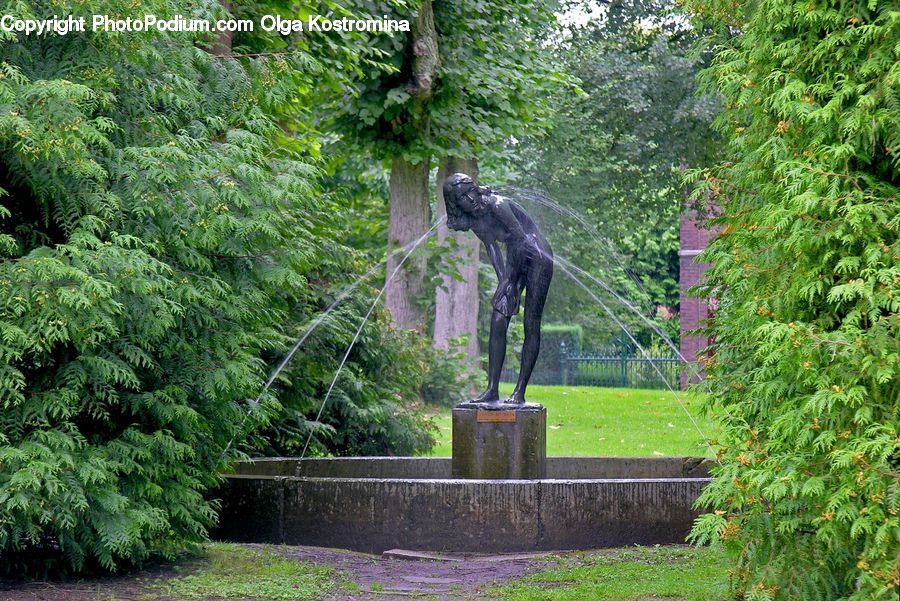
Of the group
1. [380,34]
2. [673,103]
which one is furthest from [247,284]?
[673,103]

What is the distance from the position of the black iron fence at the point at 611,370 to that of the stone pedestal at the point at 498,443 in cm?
2617

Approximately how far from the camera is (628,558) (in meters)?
7.85

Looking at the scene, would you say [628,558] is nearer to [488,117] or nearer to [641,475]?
[641,475]

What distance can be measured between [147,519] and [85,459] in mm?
484

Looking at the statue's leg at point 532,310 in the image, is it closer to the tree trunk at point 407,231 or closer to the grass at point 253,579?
the grass at point 253,579

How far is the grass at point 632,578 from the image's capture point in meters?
6.52

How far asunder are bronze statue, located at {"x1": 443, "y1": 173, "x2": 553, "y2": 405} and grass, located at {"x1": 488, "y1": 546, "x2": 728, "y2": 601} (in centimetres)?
202

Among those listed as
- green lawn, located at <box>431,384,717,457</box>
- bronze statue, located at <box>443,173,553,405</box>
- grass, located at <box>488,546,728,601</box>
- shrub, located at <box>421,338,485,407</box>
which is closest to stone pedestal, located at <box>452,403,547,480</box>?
bronze statue, located at <box>443,173,553,405</box>

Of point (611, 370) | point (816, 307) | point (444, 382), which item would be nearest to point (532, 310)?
point (816, 307)

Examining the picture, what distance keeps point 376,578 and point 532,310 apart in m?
3.08

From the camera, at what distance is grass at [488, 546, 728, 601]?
21.4 ft

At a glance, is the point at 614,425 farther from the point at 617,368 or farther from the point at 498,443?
the point at 617,368

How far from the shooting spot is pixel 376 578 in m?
7.28

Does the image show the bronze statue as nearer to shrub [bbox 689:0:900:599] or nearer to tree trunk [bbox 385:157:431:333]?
shrub [bbox 689:0:900:599]
